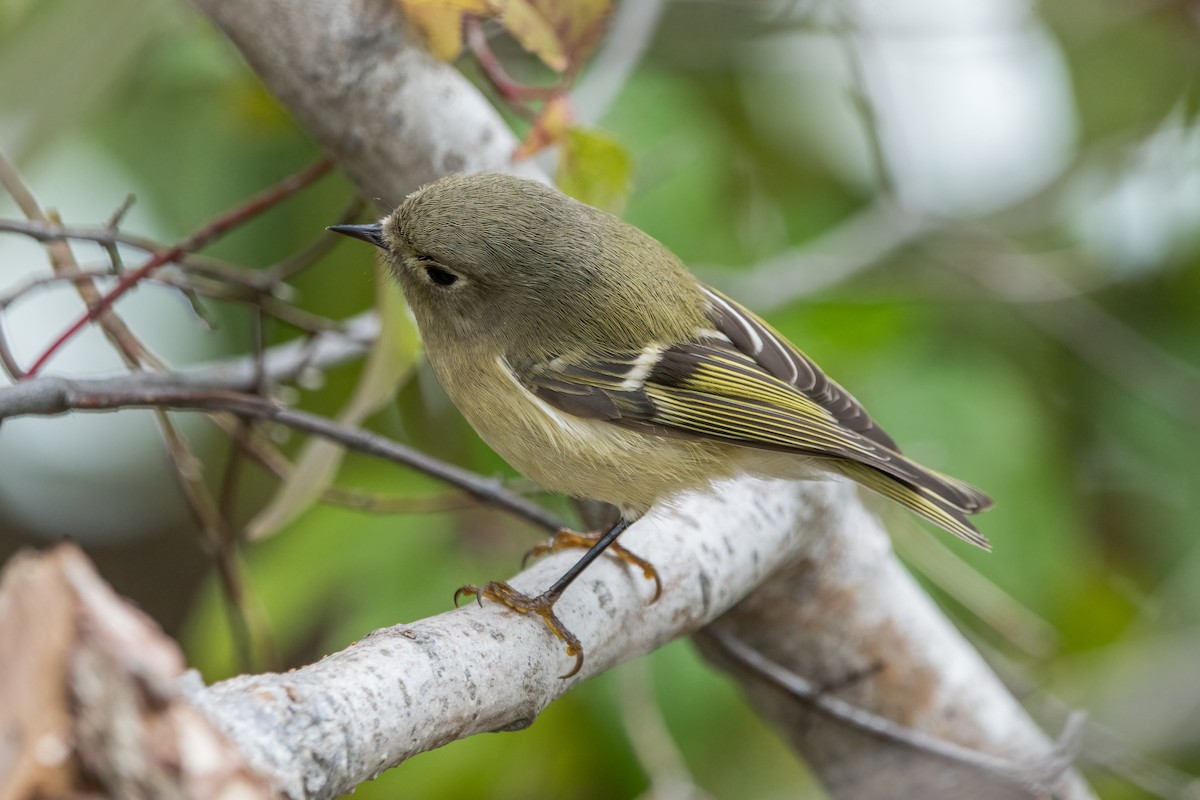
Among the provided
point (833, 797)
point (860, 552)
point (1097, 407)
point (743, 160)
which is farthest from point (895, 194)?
point (833, 797)

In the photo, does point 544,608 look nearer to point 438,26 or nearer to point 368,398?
point 368,398

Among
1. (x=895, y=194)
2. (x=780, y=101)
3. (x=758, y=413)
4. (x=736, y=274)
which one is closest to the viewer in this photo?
(x=758, y=413)

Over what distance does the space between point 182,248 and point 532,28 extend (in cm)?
59

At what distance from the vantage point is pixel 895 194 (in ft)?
9.42

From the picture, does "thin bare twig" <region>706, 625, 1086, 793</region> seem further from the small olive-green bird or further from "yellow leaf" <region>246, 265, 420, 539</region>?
"yellow leaf" <region>246, 265, 420, 539</region>

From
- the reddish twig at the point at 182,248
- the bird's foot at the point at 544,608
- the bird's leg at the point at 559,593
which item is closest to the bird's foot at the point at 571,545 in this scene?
the bird's leg at the point at 559,593

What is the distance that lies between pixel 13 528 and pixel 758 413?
2106mm

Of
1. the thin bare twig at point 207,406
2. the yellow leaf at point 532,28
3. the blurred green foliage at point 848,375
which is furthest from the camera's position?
the blurred green foliage at point 848,375

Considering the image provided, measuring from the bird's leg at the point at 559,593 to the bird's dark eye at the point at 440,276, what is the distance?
17.6 inches

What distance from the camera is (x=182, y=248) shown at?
1619mm

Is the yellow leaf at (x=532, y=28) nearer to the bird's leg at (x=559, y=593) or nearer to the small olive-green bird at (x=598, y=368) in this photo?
the small olive-green bird at (x=598, y=368)

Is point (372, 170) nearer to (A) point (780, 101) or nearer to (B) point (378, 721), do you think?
(B) point (378, 721)

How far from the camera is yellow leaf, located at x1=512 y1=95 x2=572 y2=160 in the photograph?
5.95 ft

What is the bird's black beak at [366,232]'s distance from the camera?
176 centimetres
